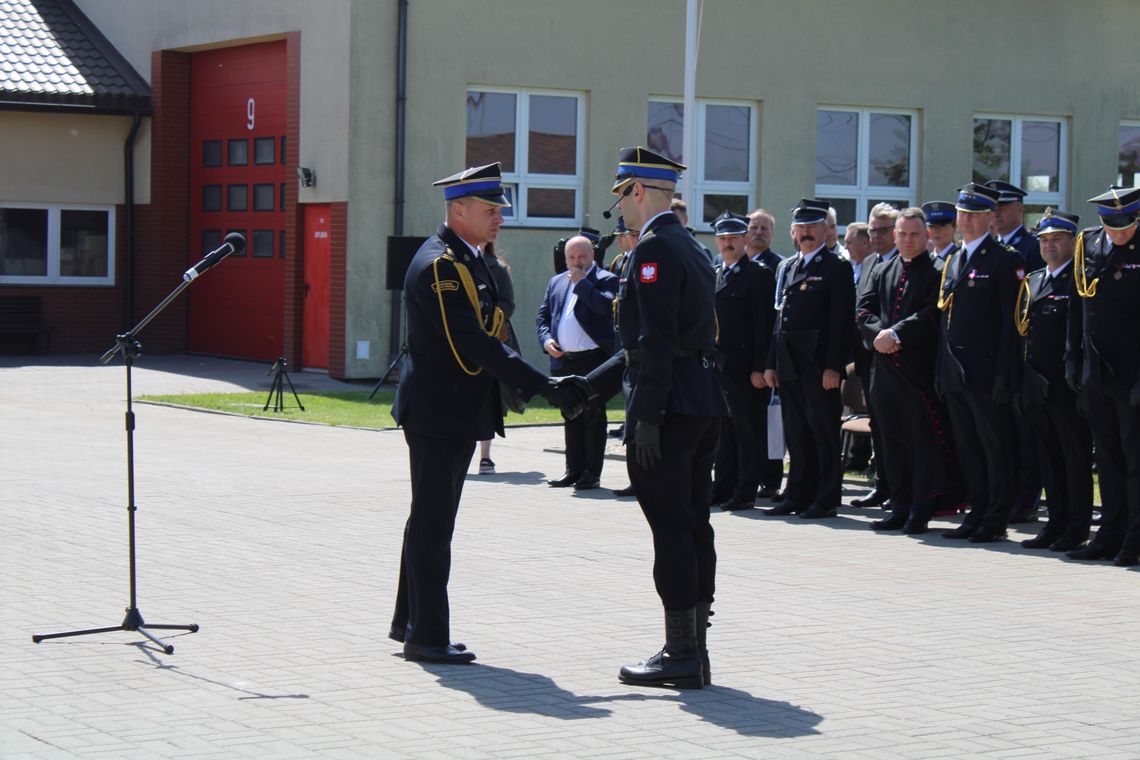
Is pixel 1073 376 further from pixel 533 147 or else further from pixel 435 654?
pixel 533 147

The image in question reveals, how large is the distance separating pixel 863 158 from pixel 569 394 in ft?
67.0

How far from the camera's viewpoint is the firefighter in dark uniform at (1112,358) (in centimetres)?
1013

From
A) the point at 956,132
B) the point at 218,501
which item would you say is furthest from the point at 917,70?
the point at 218,501

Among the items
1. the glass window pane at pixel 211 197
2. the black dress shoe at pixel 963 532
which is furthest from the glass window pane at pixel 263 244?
the black dress shoe at pixel 963 532

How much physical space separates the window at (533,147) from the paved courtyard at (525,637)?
437 inches

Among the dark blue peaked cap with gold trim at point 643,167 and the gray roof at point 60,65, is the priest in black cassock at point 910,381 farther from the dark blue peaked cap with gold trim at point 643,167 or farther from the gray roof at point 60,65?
the gray roof at point 60,65

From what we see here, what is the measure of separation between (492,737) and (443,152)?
18136mm

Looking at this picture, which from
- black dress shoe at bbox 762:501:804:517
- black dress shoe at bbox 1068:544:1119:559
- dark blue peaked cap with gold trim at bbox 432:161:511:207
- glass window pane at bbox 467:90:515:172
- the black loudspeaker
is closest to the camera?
dark blue peaked cap with gold trim at bbox 432:161:511:207

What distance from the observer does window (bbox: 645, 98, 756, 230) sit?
25.2m

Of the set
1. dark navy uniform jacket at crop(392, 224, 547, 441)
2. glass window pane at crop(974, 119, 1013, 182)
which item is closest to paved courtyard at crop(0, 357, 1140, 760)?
dark navy uniform jacket at crop(392, 224, 547, 441)

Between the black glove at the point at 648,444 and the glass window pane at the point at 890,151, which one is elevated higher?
the glass window pane at the point at 890,151

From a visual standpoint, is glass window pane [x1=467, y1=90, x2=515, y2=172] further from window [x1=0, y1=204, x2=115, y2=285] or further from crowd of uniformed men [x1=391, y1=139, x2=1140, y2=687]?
crowd of uniformed men [x1=391, y1=139, x2=1140, y2=687]

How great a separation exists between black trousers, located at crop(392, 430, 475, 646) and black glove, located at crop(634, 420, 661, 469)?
0.95 meters

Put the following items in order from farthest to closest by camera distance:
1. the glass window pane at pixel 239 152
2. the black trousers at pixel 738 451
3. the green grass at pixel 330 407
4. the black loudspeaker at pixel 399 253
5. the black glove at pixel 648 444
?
1. the glass window pane at pixel 239 152
2. the black loudspeaker at pixel 399 253
3. the green grass at pixel 330 407
4. the black trousers at pixel 738 451
5. the black glove at pixel 648 444
